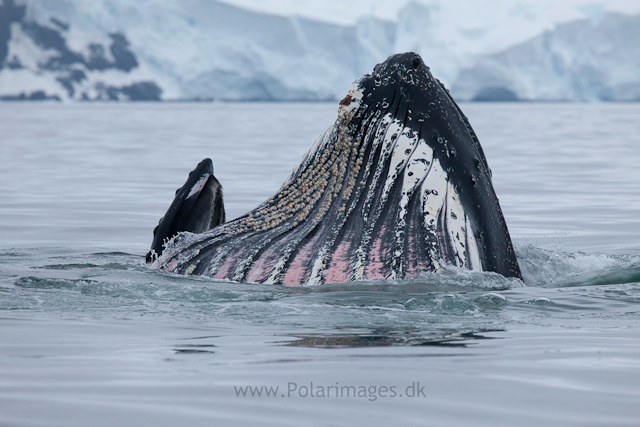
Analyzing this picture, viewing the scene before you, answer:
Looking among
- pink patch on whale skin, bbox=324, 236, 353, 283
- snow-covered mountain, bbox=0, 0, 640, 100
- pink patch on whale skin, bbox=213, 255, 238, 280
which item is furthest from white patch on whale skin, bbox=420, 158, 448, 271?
snow-covered mountain, bbox=0, 0, 640, 100

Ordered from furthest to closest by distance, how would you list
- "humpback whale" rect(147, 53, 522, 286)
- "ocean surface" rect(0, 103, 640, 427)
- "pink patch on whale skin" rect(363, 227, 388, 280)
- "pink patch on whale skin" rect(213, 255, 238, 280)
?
"pink patch on whale skin" rect(213, 255, 238, 280) < "humpback whale" rect(147, 53, 522, 286) < "pink patch on whale skin" rect(363, 227, 388, 280) < "ocean surface" rect(0, 103, 640, 427)

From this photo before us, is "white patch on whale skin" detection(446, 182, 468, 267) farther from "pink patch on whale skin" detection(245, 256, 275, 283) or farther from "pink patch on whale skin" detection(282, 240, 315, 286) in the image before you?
"pink patch on whale skin" detection(245, 256, 275, 283)

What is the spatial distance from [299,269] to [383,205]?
0.67 metres

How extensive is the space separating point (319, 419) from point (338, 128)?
291 cm

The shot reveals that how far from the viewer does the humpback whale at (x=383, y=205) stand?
498 centimetres

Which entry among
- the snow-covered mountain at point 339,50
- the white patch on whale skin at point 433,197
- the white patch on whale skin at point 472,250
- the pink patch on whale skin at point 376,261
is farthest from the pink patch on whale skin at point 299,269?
the snow-covered mountain at point 339,50

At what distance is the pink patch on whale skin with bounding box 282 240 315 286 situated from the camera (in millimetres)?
5098

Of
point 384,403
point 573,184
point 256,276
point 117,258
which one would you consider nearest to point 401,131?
point 256,276

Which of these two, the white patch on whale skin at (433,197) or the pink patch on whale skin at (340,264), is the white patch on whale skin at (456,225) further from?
the pink patch on whale skin at (340,264)

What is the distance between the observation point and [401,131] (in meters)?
5.24

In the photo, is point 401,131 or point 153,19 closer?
point 401,131

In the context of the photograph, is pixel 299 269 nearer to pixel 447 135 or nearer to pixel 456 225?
pixel 456 225

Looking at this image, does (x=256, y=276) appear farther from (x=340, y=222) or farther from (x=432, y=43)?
(x=432, y=43)

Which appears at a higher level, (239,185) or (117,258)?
(239,185)
